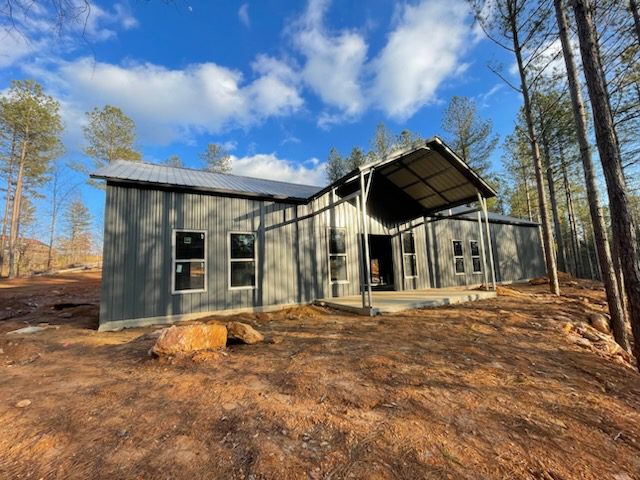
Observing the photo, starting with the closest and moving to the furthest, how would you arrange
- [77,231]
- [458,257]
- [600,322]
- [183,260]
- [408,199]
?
[600,322] → [183,260] → [408,199] → [458,257] → [77,231]

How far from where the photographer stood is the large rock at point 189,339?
3.98m

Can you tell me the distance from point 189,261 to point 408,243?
28.7ft

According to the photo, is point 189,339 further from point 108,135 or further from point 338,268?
point 108,135

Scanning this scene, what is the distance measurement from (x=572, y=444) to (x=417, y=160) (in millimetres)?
8299

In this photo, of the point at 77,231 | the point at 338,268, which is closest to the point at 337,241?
the point at 338,268

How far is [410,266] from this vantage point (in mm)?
12055

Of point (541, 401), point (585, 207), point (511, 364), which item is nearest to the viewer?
point (541, 401)

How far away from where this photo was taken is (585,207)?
84.1 ft

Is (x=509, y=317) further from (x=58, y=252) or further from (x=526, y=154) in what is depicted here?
(x=58, y=252)

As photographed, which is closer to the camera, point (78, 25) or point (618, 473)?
point (618, 473)

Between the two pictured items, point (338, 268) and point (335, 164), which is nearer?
point (338, 268)

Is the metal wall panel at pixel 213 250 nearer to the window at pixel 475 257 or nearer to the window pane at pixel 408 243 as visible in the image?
the window pane at pixel 408 243

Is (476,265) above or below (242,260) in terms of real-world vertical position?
below

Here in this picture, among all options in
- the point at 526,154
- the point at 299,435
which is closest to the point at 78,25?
the point at 299,435
